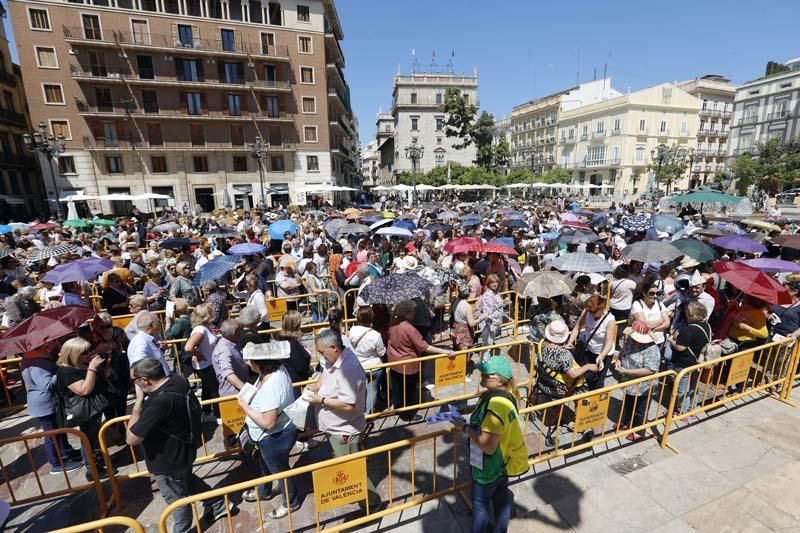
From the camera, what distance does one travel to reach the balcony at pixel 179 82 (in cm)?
3229

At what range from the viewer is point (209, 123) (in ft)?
120

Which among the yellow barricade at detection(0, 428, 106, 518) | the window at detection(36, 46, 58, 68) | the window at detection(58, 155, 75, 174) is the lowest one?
the yellow barricade at detection(0, 428, 106, 518)

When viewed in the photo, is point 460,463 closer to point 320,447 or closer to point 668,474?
point 320,447

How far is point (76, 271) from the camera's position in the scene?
6805 mm

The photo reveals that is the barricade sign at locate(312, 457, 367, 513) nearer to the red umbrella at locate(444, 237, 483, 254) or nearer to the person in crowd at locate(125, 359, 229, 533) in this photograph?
the person in crowd at locate(125, 359, 229, 533)

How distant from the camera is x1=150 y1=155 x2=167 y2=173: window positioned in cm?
3534

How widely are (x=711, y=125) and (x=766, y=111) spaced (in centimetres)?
782

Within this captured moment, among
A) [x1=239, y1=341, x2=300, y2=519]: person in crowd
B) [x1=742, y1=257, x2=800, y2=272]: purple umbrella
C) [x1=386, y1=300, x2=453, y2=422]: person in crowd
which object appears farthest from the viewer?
[x1=742, y1=257, x2=800, y2=272]: purple umbrella

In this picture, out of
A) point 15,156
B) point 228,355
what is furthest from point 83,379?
point 15,156

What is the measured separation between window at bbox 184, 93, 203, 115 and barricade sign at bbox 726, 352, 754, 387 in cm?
4141

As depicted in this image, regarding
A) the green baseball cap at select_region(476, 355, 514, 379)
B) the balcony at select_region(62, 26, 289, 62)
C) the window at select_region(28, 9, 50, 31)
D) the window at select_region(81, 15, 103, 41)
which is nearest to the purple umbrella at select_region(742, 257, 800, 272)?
the green baseball cap at select_region(476, 355, 514, 379)

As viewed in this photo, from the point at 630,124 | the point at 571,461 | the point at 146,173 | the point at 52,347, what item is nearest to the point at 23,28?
the point at 146,173

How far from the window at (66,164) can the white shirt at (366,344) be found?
133ft

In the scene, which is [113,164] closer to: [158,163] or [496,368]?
[158,163]
